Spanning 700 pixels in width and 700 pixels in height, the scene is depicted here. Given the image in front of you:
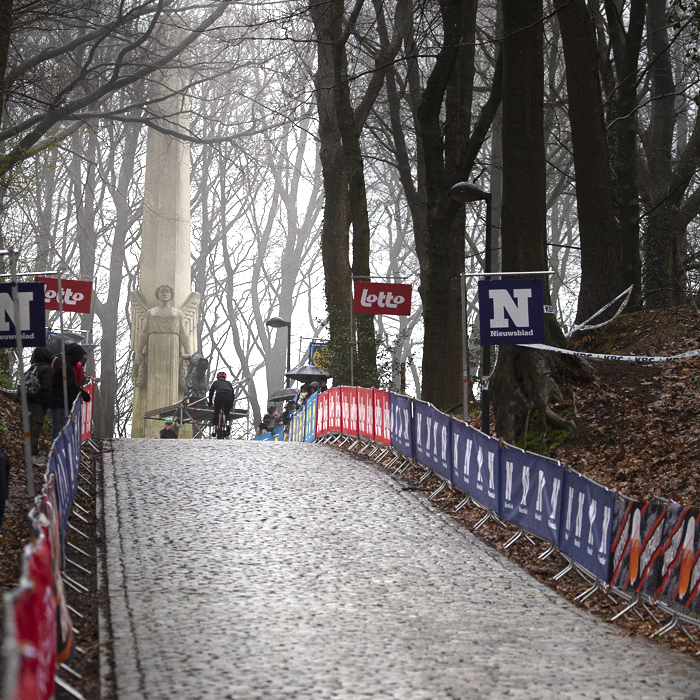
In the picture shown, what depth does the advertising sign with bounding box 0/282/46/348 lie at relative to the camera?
455 inches

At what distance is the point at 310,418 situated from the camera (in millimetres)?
23406

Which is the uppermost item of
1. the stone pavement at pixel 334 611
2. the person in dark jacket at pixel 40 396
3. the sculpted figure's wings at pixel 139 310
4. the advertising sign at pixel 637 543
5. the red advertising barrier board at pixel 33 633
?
the sculpted figure's wings at pixel 139 310

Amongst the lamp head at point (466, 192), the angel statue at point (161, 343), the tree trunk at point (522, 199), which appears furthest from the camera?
the angel statue at point (161, 343)

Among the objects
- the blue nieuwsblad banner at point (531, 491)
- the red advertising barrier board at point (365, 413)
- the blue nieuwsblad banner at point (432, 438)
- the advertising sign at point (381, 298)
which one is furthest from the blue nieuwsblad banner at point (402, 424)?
the blue nieuwsblad banner at point (531, 491)

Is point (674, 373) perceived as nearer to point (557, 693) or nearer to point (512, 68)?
point (512, 68)

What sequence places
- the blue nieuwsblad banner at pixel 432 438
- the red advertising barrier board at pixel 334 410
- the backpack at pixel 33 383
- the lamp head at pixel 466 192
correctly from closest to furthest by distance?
the blue nieuwsblad banner at pixel 432 438 → the lamp head at pixel 466 192 → the backpack at pixel 33 383 → the red advertising barrier board at pixel 334 410

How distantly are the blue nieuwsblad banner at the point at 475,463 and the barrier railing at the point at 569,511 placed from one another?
0.04 ft

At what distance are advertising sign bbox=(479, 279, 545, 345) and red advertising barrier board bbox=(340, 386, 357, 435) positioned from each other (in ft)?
20.5

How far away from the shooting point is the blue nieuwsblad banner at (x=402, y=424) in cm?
1590

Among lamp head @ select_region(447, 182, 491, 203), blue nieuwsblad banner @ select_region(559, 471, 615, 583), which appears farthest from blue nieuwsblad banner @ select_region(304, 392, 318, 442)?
blue nieuwsblad banner @ select_region(559, 471, 615, 583)

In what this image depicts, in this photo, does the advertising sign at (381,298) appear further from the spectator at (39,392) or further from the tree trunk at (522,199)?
the spectator at (39,392)

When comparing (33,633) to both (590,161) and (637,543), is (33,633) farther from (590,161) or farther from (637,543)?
(590,161)

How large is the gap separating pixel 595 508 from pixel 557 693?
3215 millimetres

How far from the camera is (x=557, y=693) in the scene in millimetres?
6285
